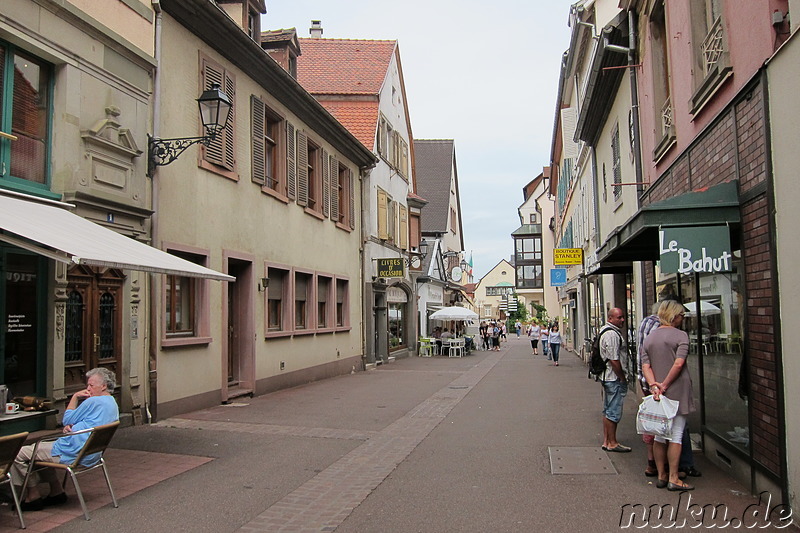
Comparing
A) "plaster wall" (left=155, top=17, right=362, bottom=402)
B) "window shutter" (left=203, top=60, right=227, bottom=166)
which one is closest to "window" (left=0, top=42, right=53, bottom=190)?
"plaster wall" (left=155, top=17, right=362, bottom=402)

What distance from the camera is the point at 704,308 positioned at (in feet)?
25.2

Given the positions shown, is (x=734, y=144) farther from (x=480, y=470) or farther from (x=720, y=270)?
(x=480, y=470)

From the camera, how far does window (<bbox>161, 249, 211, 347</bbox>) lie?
11312 millimetres

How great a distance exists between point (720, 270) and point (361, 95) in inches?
783

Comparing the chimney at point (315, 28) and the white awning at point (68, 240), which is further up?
the chimney at point (315, 28)

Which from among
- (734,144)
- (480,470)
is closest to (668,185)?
(734,144)

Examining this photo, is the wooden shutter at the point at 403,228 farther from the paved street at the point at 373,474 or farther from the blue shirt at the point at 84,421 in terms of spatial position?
the blue shirt at the point at 84,421

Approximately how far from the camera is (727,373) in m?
6.93

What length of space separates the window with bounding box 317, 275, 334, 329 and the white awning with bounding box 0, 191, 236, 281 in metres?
10.6

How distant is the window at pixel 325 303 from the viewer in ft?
62.8

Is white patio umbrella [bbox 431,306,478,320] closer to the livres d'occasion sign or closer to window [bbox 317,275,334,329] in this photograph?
window [bbox 317,275,334,329]

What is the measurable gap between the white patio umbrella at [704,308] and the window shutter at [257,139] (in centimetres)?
890

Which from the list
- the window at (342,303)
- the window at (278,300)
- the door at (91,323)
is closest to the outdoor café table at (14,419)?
the door at (91,323)

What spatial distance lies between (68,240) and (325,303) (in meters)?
13.0
